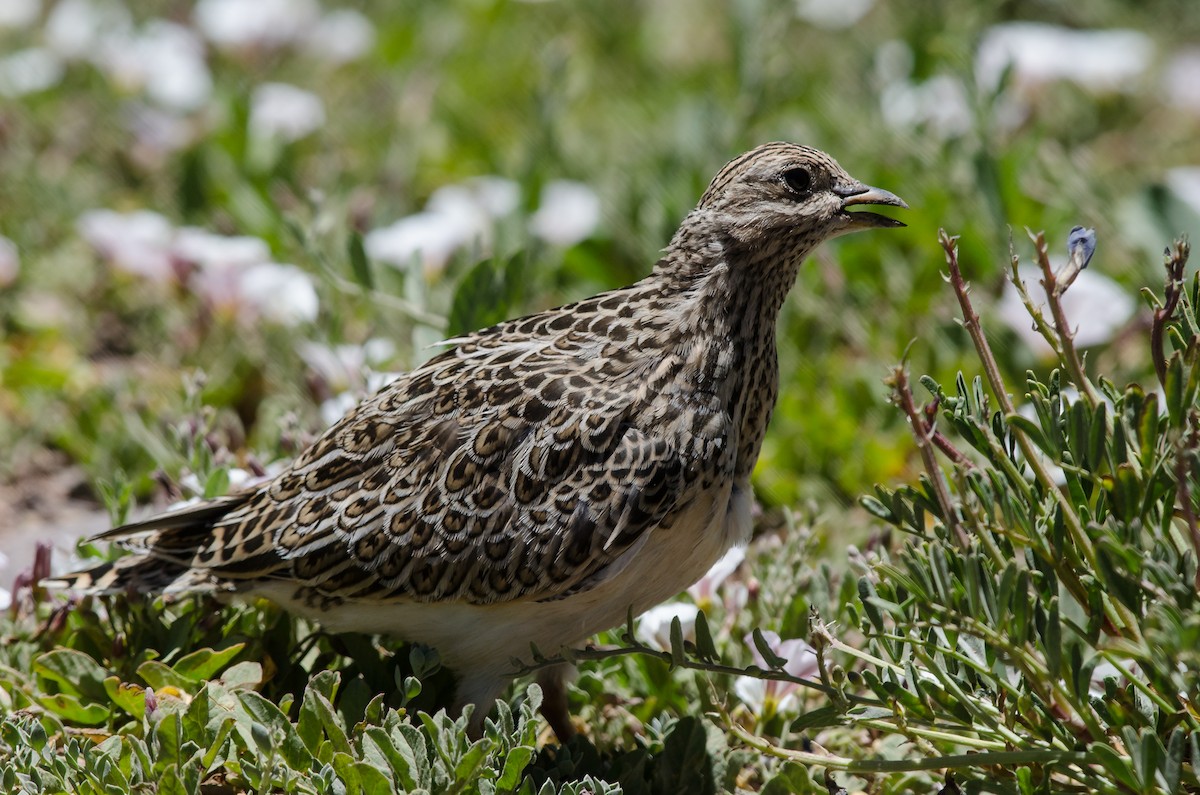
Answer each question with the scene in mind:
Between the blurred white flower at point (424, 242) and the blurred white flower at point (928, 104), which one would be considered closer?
the blurred white flower at point (424, 242)

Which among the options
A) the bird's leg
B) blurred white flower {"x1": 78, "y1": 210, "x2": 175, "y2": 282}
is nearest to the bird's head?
the bird's leg

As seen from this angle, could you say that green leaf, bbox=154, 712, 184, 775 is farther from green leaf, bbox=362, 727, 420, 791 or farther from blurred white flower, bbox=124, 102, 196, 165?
blurred white flower, bbox=124, 102, 196, 165

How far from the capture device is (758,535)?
525 centimetres

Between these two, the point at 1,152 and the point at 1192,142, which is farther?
the point at 1192,142

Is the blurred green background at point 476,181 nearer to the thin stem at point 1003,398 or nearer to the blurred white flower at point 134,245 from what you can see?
the blurred white flower at point 134,245

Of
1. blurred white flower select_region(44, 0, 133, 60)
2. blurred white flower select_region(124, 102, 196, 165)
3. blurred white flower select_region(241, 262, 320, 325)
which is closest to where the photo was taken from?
blurred white flower select_region(241, 262, 320, 325)

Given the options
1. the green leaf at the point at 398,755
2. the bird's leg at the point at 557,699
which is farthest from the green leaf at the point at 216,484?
the green leaf at the point at 398,755

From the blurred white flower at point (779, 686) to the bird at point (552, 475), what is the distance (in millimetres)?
328

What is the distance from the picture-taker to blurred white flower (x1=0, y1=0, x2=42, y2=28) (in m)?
8.36

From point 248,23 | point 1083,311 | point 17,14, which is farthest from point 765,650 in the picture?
point 17,14

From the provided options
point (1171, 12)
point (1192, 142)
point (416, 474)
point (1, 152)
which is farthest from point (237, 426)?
point (1171, 12)

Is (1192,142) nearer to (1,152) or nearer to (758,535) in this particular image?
(758,535)

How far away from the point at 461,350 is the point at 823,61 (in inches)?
182

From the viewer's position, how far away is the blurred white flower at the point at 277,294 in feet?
18.9
